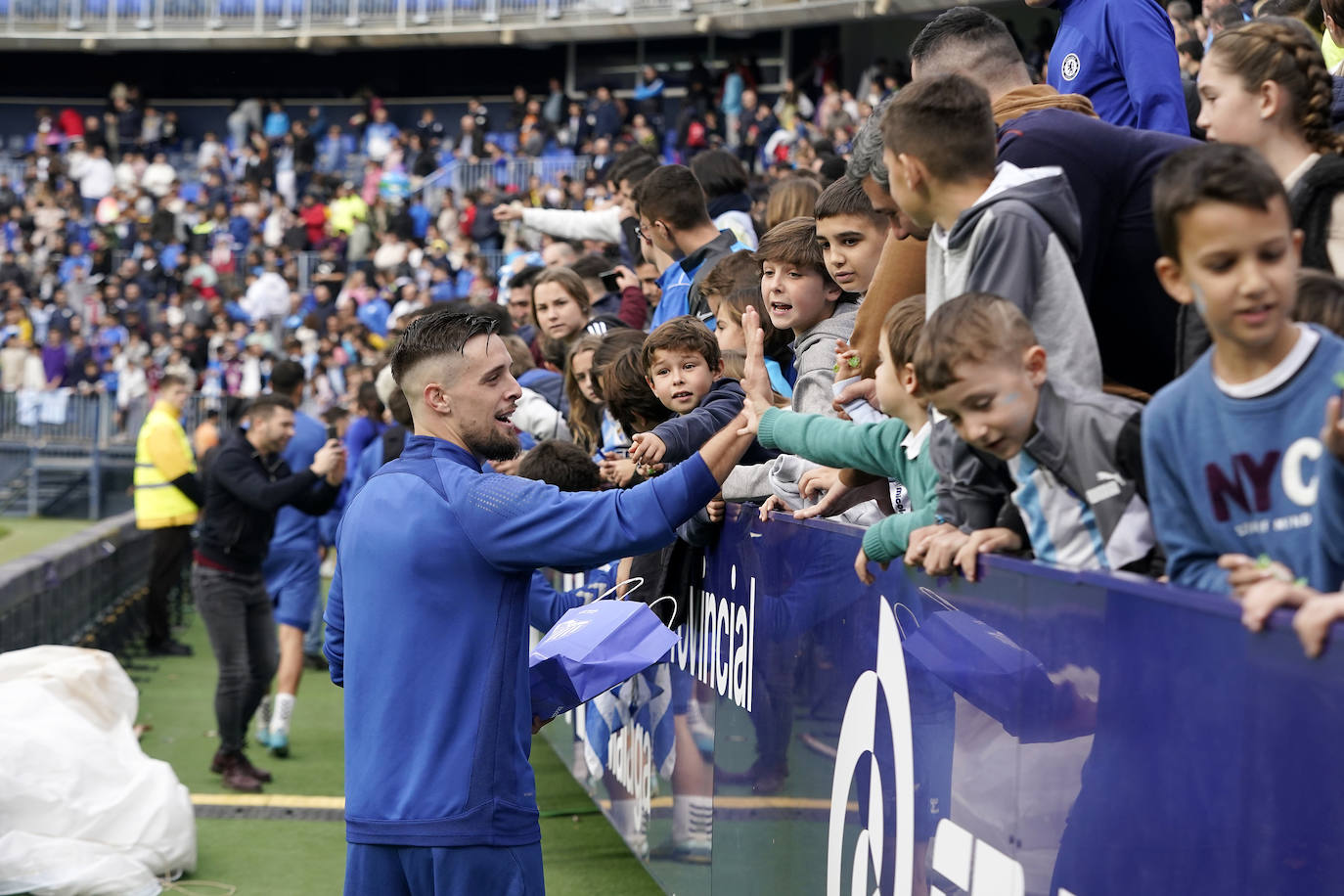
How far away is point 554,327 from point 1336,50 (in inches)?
146

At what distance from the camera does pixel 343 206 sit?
29875 millimetres

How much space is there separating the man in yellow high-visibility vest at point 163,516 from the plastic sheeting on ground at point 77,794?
538 centimetres

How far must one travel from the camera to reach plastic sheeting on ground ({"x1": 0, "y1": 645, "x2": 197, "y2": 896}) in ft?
18.5

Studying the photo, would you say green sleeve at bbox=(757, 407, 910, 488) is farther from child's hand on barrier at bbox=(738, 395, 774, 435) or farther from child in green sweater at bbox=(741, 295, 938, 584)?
child's hand on barrier at bbox=(738, 395, 774, 435)

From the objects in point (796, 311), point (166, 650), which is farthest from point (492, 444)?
point (166, 650)

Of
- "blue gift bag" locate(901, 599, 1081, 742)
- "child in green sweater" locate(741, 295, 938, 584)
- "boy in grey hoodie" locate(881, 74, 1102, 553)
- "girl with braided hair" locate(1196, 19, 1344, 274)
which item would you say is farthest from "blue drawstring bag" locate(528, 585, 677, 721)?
"girl with braided hair" locate(1196, 19, 1344, 274)

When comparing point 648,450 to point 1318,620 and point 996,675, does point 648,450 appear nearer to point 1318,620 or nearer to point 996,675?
point 996,675

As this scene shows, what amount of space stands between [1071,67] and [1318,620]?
321 centimetres

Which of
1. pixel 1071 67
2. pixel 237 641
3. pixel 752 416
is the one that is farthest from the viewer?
pixel 237 641

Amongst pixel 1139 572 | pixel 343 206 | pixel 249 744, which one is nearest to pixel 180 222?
pixel 343 206

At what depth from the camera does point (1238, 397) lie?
1991 mm

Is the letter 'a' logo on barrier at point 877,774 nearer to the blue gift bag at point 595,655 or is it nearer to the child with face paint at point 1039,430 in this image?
the child with face paint at point 1039,430

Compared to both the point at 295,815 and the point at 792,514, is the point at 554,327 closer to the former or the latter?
the point at 295,815

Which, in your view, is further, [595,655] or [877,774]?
[595,655]
